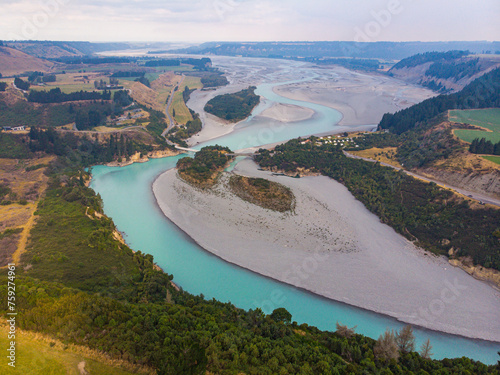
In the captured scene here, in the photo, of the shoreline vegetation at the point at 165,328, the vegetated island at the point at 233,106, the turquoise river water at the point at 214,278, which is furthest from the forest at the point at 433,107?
the shoreline vegetation at the point at 165,328

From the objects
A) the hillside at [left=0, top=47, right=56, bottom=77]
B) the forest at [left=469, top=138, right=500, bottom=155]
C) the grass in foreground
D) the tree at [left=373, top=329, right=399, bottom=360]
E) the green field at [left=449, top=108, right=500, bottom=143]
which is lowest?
the tree at [left=373, top=329, right=399, bottom=360]

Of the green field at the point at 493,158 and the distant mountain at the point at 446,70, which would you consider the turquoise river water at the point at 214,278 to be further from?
the distant mountain at the point at 446,70

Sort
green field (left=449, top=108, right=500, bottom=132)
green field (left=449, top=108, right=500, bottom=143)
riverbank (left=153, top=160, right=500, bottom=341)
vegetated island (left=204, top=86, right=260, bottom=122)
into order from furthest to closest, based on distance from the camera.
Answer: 1. vegetated island (left=204, top=86, right=260, bottom=122)
2. green field (left=449, top=108, right=500, bottom=132)
3. green field (left=449, top=108, right=500, bottom=143)
4. riverbank (left=153, top=160, right=500, bottom=341)

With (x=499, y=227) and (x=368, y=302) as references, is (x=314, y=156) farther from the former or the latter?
(x=368, y=302)

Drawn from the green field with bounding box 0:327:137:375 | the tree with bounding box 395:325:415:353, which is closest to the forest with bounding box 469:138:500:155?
the tree with bounding box 395:325:415:353

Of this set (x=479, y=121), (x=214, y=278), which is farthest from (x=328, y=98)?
(x=214, y=278)

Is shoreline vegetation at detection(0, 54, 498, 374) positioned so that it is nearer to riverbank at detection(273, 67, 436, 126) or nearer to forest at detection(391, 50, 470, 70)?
riverbank at detection(273, 67, 436, 126)

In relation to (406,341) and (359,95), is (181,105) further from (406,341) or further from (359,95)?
(406,341)
